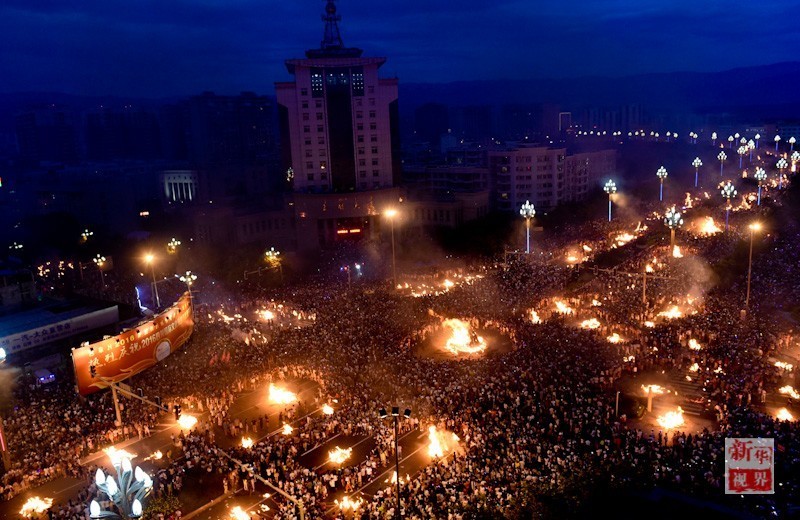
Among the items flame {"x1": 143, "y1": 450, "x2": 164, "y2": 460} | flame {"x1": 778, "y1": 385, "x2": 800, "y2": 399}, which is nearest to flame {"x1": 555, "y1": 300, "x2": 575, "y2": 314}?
flame {"x1": 778, "y1": 385, "x2": 800, "y2": 399}

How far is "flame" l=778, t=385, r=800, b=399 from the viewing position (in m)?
19.8

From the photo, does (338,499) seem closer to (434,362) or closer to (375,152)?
(434,362)

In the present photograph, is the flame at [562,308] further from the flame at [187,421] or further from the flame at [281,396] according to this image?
the flame at [187,421]

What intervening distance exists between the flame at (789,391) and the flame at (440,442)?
11179 mm

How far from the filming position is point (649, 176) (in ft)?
309

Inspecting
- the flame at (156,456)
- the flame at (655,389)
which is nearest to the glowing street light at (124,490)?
the flame at (156,456)

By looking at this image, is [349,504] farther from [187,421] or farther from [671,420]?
[671,420]

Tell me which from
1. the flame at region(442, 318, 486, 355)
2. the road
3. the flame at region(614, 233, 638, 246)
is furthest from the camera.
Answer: the flame at region(614, 233, 638, 246)

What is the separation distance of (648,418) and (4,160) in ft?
388

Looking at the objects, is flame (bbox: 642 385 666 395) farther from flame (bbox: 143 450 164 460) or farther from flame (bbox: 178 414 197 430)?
flame (bbox: 143 450 164 460)

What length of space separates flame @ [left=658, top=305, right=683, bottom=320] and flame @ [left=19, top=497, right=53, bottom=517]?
24580 mm

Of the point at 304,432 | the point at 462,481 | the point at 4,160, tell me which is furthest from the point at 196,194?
the point at 462,481

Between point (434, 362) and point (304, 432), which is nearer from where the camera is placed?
point (304, 432)

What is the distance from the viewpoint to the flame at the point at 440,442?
59.6 ft
